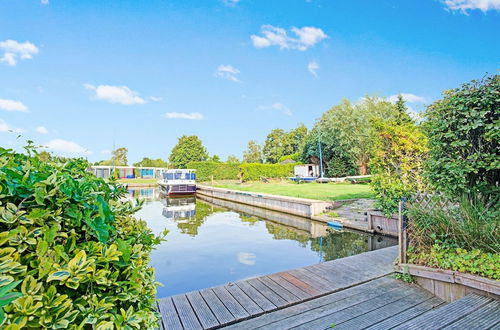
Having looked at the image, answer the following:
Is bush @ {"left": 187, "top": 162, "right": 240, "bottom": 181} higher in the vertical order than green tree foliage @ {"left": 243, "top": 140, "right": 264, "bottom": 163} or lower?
lower

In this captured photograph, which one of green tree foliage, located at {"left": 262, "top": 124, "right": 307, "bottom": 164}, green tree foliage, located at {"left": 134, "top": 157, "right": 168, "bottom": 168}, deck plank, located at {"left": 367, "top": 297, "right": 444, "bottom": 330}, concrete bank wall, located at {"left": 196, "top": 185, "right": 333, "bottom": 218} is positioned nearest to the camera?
deck plank, located at {"left": 367, "top": 297, "right": 444, "bottom": 330}

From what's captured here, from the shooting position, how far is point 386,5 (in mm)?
11555

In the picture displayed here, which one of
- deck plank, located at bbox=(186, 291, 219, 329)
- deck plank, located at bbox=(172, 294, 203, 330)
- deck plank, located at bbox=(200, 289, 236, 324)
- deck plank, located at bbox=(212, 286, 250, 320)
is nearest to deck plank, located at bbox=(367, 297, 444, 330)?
deck plank, located at bbox=(212, 286, 250, 320)

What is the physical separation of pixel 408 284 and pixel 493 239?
0.96m

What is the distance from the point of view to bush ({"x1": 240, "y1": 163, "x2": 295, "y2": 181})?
24.2 meters

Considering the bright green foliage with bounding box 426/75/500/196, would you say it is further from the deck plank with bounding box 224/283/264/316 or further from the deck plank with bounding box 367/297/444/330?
the deck plank with bounding box 224/283/264/316

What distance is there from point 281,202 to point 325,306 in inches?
297

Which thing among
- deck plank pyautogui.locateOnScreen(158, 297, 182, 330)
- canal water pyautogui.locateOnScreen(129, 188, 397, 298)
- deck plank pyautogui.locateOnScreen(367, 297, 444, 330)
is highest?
deck plank pyautogui.locateOnScreen(367, 297, 444, 330)

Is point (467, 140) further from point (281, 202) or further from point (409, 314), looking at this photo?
point (281, 202)

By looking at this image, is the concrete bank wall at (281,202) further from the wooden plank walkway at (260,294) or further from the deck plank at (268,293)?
the deck plank at (268,293)

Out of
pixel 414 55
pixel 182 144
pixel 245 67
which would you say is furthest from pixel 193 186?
pixel 182 144

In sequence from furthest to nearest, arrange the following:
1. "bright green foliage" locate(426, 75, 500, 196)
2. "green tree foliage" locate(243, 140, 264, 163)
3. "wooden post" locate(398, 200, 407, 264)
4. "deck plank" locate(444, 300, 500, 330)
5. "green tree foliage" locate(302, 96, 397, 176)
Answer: "green tree foliage" locate(243, 140, 264, 163) → "green tree foliage" locate(302, 96, 397, 176) → "wooden post" locate(398, 200, 407, 264) → "bright green foliage" locate(426, 75, 500, 196) → "deck plank" locate(444, 300, 500, 330)

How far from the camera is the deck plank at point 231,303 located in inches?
93.4

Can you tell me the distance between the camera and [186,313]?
7.98 ft
